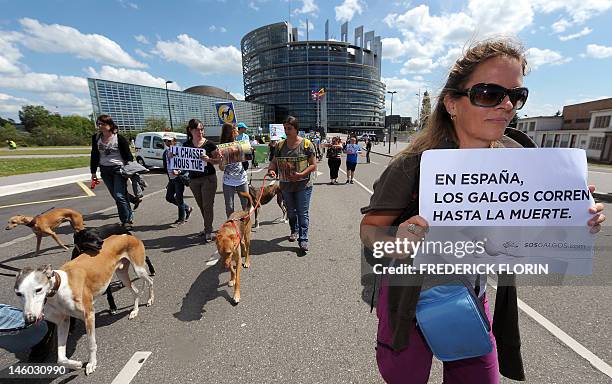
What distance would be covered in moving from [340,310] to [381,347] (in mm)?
1645

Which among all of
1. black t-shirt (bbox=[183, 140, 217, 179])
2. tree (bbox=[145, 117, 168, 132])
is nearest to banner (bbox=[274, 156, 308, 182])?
black t-shirt (bbox=[183, 140, 217, 179])

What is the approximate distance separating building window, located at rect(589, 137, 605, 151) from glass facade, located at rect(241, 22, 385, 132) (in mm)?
75523

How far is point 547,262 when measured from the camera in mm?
1329

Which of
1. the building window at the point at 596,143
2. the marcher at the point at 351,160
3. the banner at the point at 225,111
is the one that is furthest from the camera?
the building window at the point at 596,143

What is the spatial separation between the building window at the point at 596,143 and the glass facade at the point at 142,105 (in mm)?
54796

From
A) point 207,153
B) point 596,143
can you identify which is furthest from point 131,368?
point 596,143

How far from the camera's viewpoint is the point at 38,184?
10.7m

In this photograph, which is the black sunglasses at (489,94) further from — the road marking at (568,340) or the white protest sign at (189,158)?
the white protest sign at (189,158)

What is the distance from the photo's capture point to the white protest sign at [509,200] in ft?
3.86

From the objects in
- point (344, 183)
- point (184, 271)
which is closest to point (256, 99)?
point (344, 183)

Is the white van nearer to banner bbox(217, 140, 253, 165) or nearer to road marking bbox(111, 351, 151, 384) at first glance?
banner bbox(217, 140, 253, 165)

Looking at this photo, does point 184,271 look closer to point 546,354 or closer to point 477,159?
point 477,159

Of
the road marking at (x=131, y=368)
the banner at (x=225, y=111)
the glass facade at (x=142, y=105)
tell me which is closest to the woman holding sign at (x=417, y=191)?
the road marking at (x=131, y=368)

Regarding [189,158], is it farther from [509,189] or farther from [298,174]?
[509,189]
